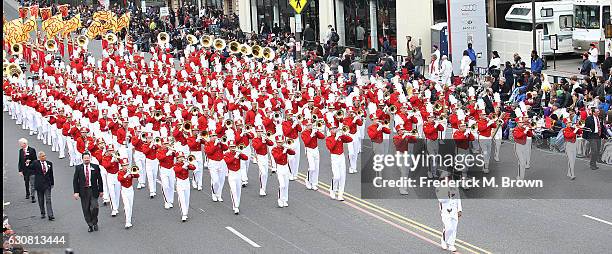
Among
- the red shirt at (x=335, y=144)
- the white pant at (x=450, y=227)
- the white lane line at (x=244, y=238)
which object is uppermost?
the red shirt at (x=335, y=144)

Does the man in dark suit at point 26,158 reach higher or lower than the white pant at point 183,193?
higher

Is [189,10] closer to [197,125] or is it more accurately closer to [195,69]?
[195,69]

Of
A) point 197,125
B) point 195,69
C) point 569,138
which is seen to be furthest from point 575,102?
point 195,69

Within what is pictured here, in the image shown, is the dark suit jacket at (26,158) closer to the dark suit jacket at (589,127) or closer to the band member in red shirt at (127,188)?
the band member in red shirt at (127,188)

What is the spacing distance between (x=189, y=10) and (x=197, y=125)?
36485 millimetres

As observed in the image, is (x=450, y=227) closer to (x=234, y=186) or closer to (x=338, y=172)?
(x=338, y=172)

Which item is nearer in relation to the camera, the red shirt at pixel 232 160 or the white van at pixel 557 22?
the red shirt at pixel 232 160

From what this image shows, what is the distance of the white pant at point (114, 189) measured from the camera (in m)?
20.0

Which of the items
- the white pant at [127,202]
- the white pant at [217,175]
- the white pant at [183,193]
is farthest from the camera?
the white pant at [217,175]

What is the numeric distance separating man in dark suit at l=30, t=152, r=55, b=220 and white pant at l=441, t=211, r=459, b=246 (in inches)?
302

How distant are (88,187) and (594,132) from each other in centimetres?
1003

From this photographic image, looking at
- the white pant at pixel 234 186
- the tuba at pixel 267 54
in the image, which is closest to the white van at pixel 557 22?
the tuba at pixel 267 54

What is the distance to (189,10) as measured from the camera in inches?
2340

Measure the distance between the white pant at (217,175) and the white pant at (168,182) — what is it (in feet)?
2.38
